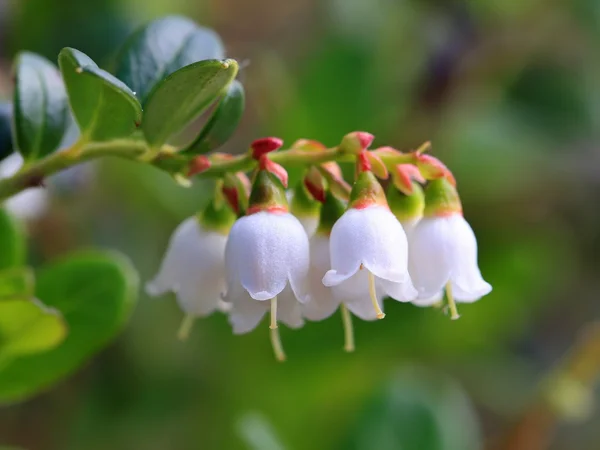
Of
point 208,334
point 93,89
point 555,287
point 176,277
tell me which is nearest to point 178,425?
point 208,334

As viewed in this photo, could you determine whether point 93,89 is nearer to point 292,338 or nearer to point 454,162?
point 292,338

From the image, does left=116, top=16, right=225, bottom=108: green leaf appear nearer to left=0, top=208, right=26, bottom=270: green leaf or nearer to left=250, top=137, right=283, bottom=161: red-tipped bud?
left=250, top=137, right=283, bottom=161: red-tipped bud

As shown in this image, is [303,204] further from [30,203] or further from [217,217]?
[30,203]

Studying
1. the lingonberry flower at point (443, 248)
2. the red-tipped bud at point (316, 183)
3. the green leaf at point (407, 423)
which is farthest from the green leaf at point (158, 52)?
the green leaf at point (407, 423)

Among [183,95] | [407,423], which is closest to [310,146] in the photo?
[183,95]

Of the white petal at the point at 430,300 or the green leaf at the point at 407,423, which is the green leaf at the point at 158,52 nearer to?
the white petal at the point at 430,300
